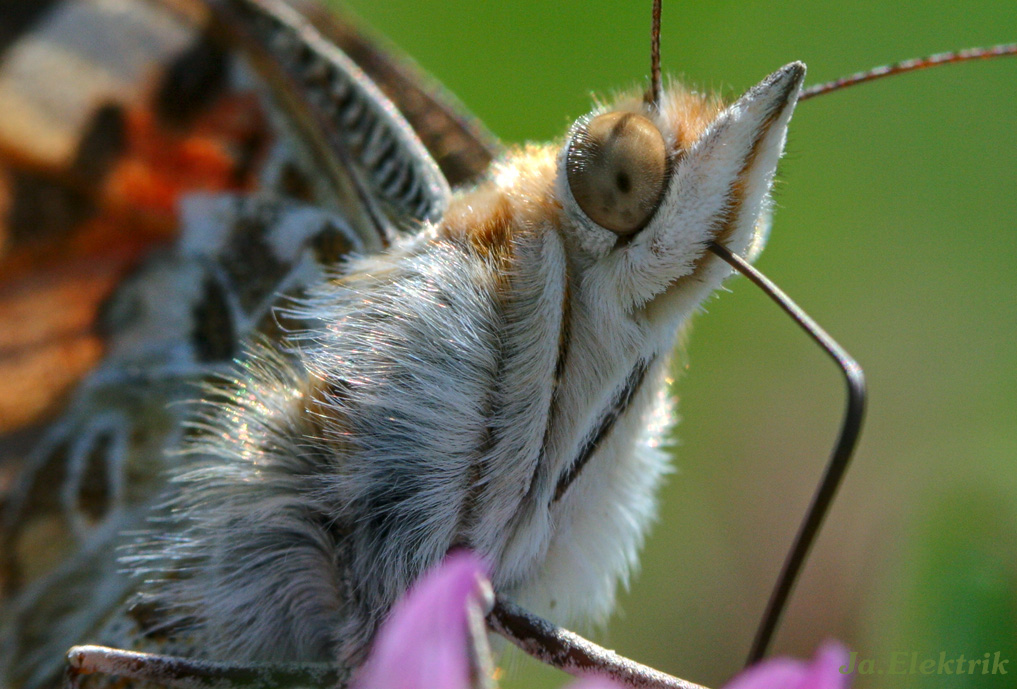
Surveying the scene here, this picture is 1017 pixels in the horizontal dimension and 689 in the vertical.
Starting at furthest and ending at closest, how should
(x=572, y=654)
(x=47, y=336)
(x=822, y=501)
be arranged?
(x=47, y=336) < (x=572, y=654) < (x=822, y=501)

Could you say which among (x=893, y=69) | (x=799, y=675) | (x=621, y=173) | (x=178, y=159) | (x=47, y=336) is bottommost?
(x=47, y=336)

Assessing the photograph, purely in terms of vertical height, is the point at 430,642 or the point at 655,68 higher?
the point at 655,68

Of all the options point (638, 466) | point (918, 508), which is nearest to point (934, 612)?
point (918, 508)

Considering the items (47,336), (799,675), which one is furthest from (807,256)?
(799,675)

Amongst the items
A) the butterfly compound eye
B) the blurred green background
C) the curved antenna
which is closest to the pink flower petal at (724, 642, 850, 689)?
the curved antenna

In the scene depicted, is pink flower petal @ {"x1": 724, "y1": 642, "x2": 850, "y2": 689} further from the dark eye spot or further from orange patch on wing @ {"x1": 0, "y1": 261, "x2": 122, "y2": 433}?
orange patch on wing @ {"x1": 0, "y1": 261, "x2": 122, "y2": 433}

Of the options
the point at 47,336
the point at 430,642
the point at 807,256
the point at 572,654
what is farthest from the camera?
the point at 807,256

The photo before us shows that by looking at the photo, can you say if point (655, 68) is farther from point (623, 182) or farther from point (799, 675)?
point (799, 675)

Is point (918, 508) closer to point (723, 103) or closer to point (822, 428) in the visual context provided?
point (723, 103)
